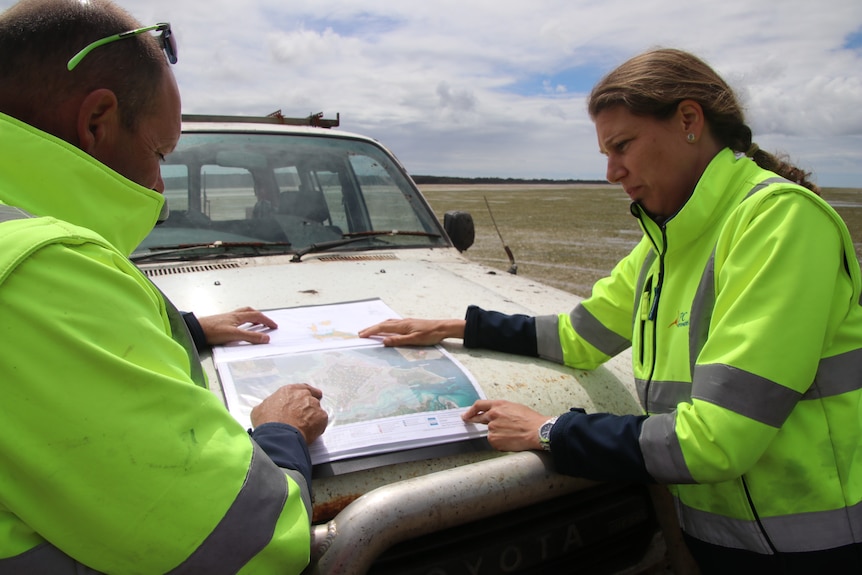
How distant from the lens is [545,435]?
1.53 meters

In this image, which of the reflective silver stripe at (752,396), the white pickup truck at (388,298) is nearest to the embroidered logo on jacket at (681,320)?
the reflective silver stripe at (752,396)

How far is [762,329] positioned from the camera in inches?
51.4

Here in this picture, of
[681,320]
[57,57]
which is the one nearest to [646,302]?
[681,320]

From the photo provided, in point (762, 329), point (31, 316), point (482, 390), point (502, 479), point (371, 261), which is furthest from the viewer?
point (371, 261)

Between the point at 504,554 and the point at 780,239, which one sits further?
the point at 504,554

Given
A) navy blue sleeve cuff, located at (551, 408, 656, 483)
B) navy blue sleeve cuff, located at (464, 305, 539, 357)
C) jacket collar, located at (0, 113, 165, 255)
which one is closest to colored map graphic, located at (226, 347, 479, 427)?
navy blue sleeve cuff, located at (464, 305, 539, 357)

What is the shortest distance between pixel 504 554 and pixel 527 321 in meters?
0.82

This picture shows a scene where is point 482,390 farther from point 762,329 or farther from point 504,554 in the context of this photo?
point 762,329

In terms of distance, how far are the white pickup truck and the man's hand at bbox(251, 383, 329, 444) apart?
99mm

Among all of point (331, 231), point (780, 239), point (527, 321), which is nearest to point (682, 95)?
point (780, 239)

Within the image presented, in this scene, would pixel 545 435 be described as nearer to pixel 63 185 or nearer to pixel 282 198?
pixel 63 185

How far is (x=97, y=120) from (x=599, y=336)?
1566 mm

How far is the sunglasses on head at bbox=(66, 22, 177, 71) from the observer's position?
1064 millimetres

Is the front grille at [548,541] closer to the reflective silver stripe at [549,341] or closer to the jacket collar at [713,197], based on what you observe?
the reflective silver stripe at [549,341]
